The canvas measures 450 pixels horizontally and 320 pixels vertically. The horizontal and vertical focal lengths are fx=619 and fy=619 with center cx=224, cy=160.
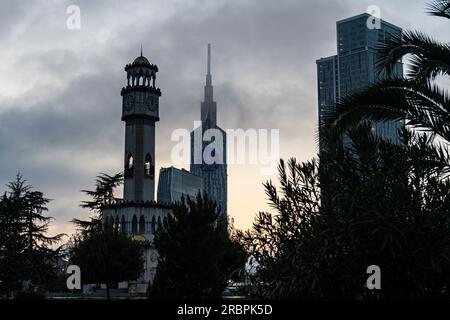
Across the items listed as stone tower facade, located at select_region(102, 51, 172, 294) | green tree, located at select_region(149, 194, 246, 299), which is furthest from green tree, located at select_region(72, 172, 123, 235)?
green tree, located at select_region(149, 194, 246, 299)

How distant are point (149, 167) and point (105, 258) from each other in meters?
27.1

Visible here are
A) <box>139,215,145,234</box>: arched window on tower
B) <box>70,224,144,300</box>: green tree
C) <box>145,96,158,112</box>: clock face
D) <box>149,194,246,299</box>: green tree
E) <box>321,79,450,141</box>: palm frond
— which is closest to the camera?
<box>321,79,450,141</box>: palm frond

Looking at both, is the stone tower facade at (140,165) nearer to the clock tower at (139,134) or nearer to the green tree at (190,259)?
the clock tower at (139,134)

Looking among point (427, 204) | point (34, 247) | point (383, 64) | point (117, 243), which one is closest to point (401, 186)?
point (427, 204)

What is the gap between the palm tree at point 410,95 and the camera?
51.2 ft

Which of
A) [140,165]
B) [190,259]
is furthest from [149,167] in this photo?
[190,259]

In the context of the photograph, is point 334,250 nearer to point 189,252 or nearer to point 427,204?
point 427,204

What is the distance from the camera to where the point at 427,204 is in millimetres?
13742

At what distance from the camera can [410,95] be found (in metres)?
15.9

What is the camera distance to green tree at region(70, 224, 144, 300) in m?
46.8

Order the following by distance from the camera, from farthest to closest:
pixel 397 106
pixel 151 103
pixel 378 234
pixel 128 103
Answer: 1. pixel 151 103
2. pixel 128 103
3. pixel 397 106
4. pixel 378 234

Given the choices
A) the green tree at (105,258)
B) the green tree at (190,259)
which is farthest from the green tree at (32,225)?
the green tree at (190,259)

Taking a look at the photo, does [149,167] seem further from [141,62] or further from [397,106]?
[397,106]

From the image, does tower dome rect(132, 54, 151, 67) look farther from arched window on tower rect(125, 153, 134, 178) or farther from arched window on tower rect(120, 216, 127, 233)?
arched window on tower rect(120, 216, 127, 233)
